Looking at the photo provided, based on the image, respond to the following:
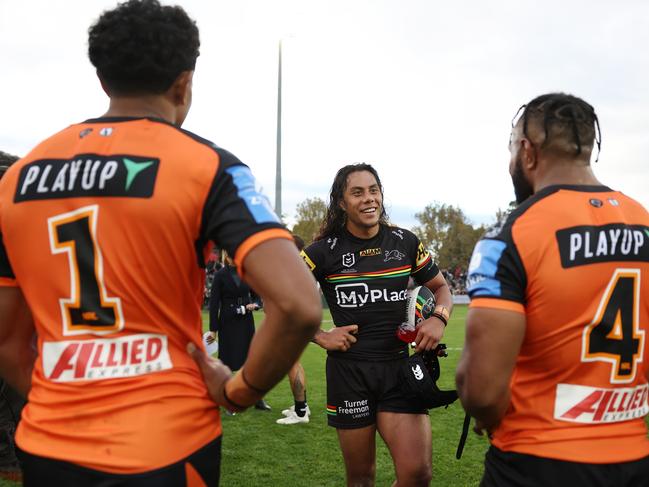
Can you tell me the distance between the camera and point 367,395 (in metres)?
4.57

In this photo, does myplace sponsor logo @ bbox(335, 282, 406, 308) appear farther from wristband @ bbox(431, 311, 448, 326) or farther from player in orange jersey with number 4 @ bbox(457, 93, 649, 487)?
player in orange jersey with number 4 @ bbox(457, 93, 649, 487)

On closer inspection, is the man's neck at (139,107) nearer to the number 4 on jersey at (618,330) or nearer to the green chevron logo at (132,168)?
the green chevron logo at (132,168)

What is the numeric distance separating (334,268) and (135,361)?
2.97m

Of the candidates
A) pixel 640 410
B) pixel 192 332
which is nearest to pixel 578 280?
pixel 640 410

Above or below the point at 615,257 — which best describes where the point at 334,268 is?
below

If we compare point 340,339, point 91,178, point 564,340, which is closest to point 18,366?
point 91,178

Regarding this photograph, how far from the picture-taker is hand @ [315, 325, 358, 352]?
461cm

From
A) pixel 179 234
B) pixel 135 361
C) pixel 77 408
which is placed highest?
pixel 179 234

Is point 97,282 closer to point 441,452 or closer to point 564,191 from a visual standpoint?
point 564,191

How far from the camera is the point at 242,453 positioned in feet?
23.2

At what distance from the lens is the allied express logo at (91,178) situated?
1.94m

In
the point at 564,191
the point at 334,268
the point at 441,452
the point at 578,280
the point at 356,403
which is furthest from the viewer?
the point at 441,452

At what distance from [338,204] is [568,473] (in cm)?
321

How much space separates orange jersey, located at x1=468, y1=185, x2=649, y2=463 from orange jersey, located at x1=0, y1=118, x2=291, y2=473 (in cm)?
87
